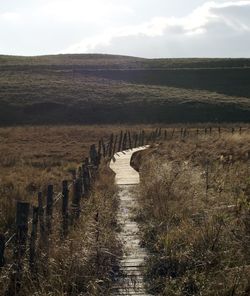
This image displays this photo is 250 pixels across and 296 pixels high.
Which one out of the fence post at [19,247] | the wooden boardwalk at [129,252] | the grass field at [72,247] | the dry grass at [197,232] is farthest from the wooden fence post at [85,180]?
the fence post at [19,247]

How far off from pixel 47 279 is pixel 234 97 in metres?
61.9

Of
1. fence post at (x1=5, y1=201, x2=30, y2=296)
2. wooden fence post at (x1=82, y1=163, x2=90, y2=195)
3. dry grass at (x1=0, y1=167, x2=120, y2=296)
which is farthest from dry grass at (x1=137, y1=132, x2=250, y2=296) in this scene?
fence post at (x1=5, y1=201, x2=30, y2=296)

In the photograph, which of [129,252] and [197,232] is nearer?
[197,232]

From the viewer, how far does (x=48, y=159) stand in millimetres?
26875

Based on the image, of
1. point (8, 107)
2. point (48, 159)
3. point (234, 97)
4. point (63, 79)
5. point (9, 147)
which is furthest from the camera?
point (63, 79)

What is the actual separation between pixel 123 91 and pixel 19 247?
59156 mm

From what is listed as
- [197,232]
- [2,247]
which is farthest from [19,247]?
[197,232]

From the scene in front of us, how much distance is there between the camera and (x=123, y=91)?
6531 centimetres

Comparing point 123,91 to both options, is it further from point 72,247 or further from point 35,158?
point 72,247

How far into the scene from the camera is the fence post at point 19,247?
6.34 metres

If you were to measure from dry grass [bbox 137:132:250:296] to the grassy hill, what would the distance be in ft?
141

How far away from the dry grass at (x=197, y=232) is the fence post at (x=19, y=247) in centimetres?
155

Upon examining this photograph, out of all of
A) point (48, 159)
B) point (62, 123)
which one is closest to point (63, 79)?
point (62, 123)

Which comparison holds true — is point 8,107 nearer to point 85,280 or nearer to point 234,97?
point 234,97
